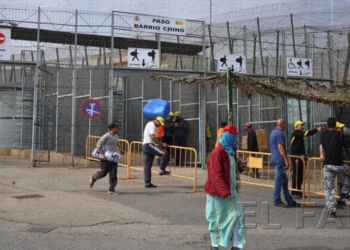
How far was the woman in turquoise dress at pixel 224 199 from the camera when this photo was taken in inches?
257

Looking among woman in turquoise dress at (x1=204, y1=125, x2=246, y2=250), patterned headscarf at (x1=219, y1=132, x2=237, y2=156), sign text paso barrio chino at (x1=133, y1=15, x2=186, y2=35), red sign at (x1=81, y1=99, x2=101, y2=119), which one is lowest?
woman in turquoise dress at (x1=204, y1=125, x2=246, y2=250)

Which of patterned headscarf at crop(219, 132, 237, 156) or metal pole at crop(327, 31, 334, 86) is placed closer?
patterned headscarf at crop(219, 132, 237, 156)

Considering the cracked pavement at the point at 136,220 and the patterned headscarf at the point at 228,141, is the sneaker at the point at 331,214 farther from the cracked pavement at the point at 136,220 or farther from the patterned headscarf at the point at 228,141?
the patterned headscarf at the point at 228,141

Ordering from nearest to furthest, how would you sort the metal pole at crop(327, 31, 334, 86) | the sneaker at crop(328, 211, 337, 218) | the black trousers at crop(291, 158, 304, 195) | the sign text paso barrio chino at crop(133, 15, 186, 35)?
the sneaker at crop(328, 211, 337, 218) → the black trousers at crop(291, 158, 304, 195) → the sign text paso barrio chino at crop(133, 15, 186, 35) → the metal pole at crop(327, 31, 334, 86)

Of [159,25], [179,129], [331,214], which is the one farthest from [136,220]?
[159,25]

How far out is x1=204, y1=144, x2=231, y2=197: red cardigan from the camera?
256 inches

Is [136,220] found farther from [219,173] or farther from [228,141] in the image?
[228,141]

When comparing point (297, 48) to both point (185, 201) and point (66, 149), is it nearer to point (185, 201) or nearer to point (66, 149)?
point (66, 149)

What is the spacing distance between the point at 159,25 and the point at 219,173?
11376 mm

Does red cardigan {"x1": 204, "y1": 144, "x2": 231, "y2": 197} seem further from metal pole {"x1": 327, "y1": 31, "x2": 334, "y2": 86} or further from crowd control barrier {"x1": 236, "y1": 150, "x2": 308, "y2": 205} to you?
metal pole {"x1": 327, "y1": 31, "x2": 334, "y2": 86}

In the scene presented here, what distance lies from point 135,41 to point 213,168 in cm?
1337

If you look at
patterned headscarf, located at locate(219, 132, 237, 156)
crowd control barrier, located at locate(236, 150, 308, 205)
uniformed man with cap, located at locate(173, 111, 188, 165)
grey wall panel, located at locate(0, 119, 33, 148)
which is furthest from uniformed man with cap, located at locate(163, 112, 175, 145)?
patterned headscarf, located at locate(219, 132, 237, 156)

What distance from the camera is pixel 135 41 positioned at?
19.3m

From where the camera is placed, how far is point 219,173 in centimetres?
654
